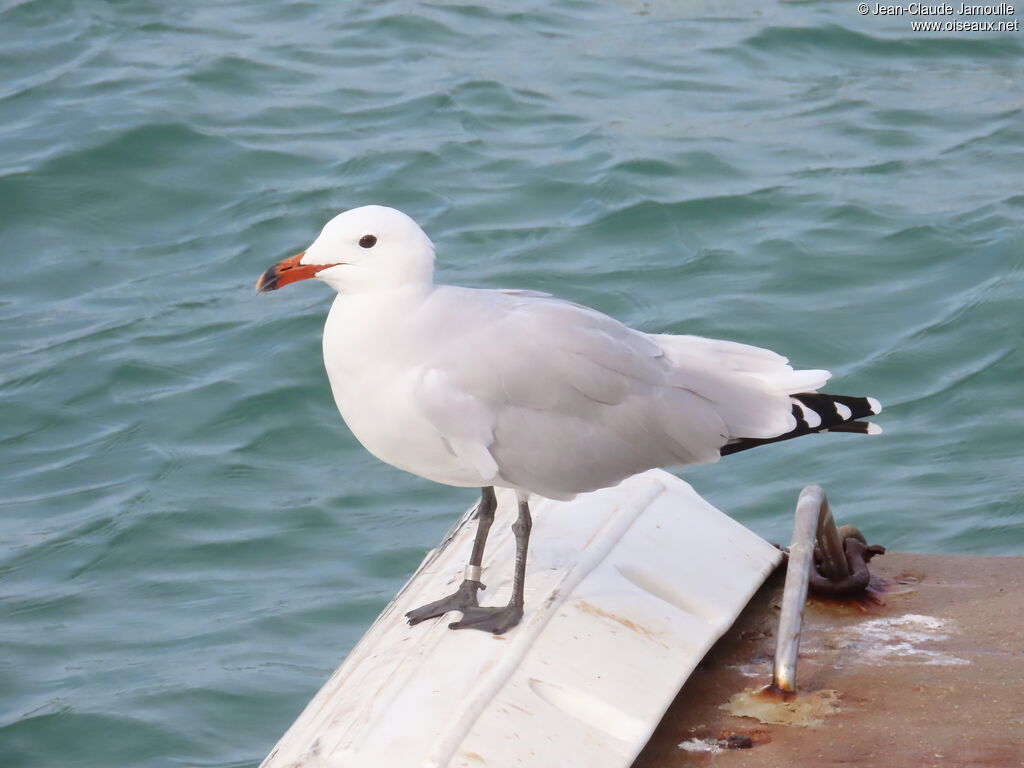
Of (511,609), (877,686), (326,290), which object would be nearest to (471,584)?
(511,609)

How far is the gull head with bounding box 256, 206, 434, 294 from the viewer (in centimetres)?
309

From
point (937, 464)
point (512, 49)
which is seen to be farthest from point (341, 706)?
point (512, 49)

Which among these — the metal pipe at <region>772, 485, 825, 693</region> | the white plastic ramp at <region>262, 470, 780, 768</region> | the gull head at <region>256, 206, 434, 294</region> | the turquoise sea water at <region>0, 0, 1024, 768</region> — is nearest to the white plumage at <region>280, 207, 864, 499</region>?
the gull head at <region>256, 206, 434, 294</region>

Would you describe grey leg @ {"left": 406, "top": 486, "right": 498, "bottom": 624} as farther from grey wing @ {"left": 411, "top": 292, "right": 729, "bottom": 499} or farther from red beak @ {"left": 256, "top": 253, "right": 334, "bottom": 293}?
red beak @ {"left": 256, "top": 253, "right": 334, "bottom": 293}

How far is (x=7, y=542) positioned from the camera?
541 centimetres

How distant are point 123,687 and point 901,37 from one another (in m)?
6.30

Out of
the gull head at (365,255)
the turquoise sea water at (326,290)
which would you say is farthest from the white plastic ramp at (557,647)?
the turquoise sea water at (326,290)

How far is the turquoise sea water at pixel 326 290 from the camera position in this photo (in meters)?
5.13

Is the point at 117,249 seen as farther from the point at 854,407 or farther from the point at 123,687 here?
the point at 854,407

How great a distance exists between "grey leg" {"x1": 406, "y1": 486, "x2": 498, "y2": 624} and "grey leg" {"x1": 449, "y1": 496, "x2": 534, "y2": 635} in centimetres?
6

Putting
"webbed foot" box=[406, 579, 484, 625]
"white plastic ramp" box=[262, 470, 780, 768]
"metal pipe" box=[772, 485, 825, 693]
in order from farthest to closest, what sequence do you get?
"webbed foot" box=[406, 579, 484, 625], "metal pipe" box=[772, 485, 825, 693], "white plastic ramp" box=[262, 470, 780, 768]

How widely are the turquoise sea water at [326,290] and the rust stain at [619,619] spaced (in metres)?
1.72

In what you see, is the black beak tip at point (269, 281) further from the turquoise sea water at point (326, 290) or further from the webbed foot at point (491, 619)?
the turquoise sea water at point (326, 290)

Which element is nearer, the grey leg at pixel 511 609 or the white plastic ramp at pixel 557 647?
the white plastic ramp at pixel 557 647
